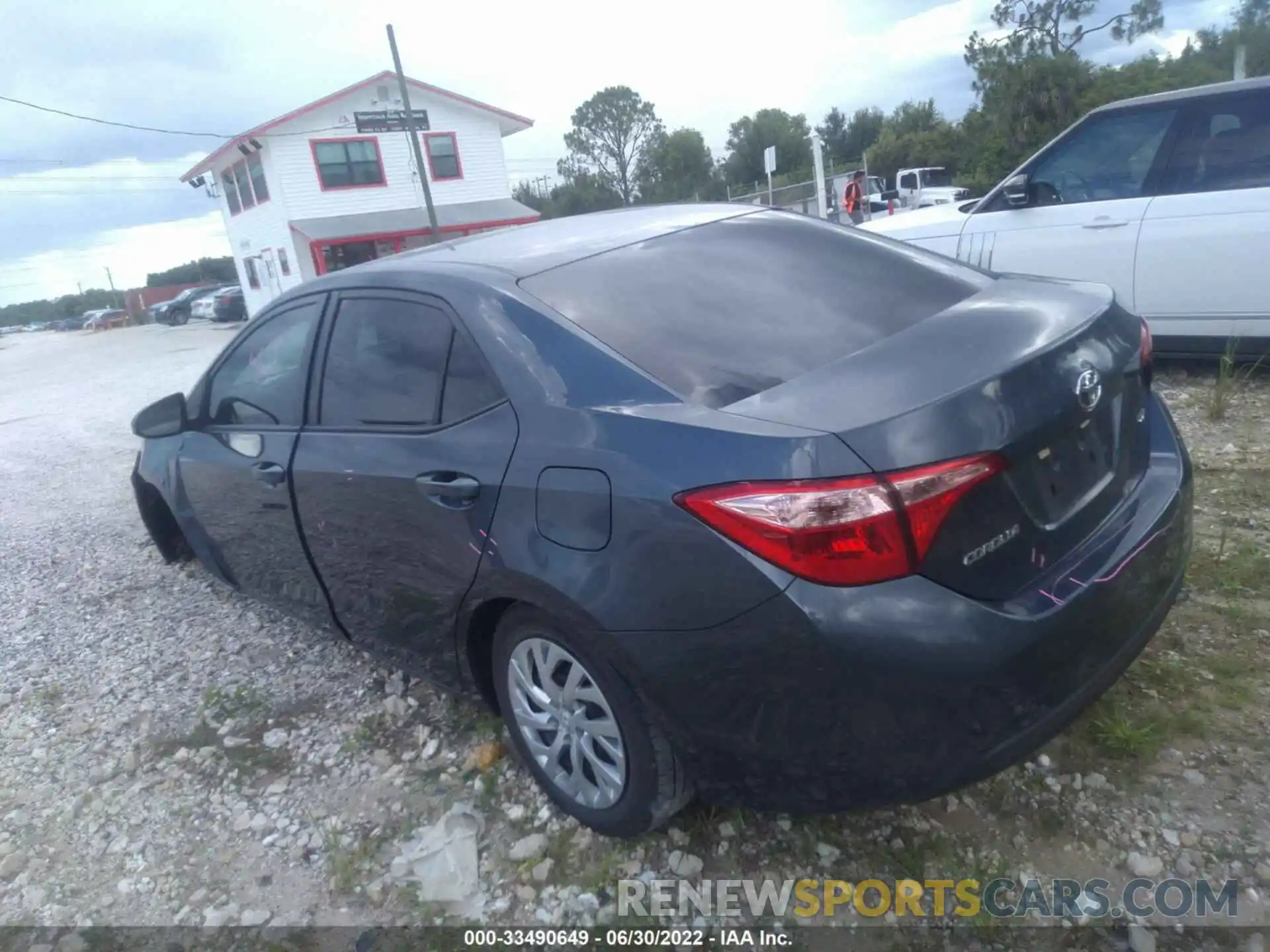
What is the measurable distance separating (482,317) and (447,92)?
1308 inches

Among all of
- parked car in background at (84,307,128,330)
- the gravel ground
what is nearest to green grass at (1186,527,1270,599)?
the gravel ground

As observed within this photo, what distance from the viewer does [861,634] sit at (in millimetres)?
1884

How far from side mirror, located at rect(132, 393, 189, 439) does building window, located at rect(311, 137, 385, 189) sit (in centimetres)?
2985

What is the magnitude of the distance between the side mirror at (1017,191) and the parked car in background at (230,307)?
35659 millimetres

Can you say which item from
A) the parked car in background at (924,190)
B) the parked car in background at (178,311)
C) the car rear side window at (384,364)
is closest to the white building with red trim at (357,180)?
the parked car in background at (178,311)

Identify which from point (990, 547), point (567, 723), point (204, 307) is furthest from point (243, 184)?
point (990, 547)

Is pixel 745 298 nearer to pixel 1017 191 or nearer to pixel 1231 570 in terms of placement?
pixel 1231 570

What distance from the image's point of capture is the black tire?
7.47ft

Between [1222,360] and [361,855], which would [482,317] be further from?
[1222,360]

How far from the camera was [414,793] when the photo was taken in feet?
9.77

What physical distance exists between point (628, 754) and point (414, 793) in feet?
3.26

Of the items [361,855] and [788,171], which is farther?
[788,171]

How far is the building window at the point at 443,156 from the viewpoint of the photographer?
32.5 m

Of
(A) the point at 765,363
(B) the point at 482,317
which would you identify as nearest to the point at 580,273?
(B) the point at 482,317
